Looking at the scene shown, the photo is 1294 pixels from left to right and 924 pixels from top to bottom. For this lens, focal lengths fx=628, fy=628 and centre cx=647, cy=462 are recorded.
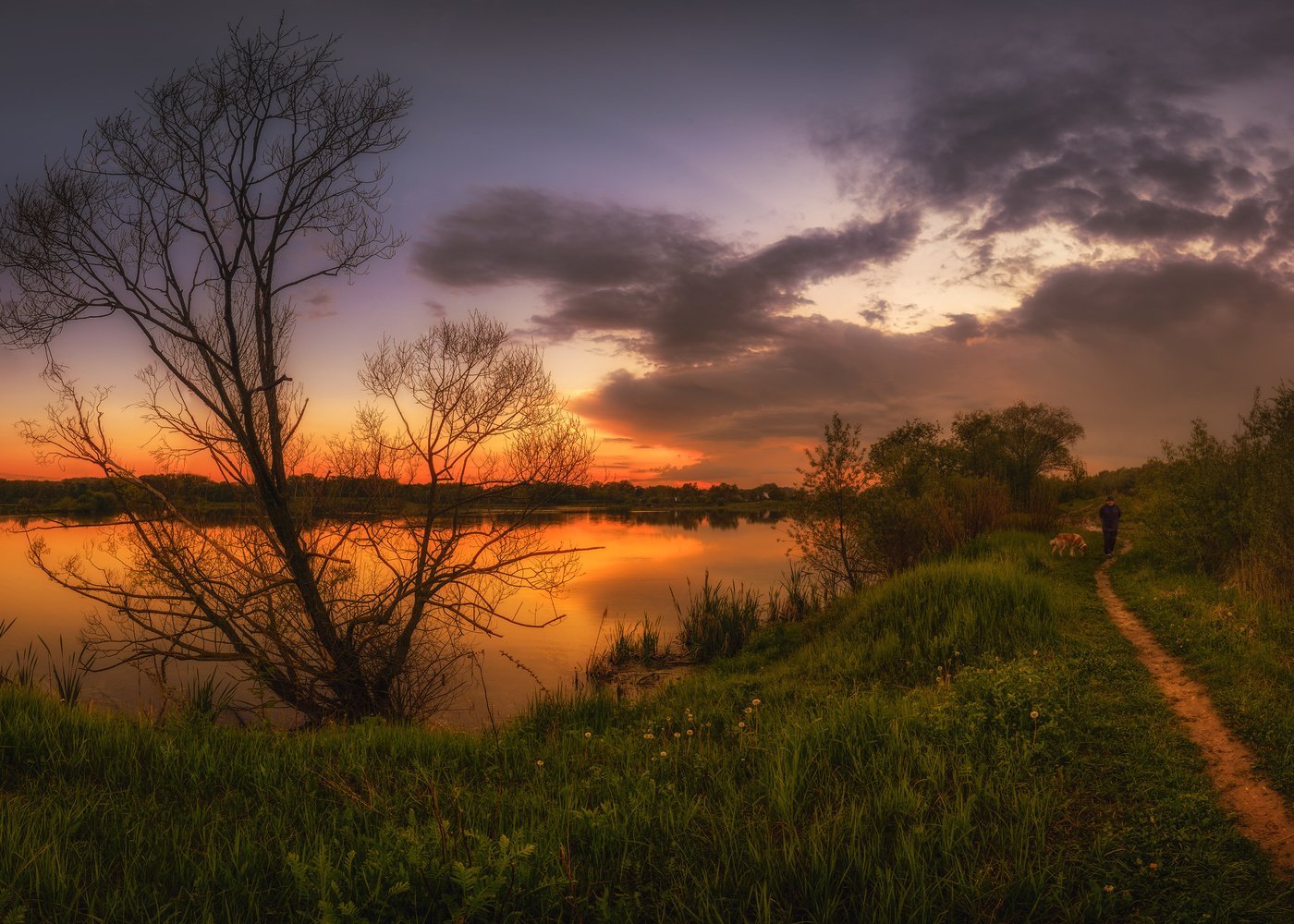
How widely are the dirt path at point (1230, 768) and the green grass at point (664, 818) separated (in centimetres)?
16

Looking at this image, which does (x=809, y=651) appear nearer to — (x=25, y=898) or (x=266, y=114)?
(x=25, y=898)

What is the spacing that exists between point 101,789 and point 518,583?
6715 millimetres

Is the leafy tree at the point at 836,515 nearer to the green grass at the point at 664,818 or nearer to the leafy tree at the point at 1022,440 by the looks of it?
the green grass at the point at 664,818

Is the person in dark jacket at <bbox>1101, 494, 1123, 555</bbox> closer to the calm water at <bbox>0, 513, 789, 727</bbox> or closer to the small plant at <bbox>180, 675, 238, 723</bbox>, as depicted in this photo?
the calm water at <bbox>0, 513, 789, 727</bbox>

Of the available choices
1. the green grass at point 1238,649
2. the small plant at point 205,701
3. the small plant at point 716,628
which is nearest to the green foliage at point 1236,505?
the green grass at point 1238,649

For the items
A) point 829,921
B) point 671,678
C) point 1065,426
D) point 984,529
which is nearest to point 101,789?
point 829,921

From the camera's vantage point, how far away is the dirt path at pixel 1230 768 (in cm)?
429

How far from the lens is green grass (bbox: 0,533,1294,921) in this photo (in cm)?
326

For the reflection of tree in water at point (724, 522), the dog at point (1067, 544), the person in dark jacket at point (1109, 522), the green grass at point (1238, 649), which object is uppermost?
the person in dark jacket at point (1109, 522)

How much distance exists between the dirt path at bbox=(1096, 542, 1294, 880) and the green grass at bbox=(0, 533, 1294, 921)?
163 mm

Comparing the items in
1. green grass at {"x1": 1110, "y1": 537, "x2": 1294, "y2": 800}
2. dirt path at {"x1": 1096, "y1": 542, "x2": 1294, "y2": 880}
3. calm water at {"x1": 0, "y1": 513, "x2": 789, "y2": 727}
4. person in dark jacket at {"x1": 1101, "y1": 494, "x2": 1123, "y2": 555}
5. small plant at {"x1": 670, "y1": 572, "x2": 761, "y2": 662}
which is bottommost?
calm water at {"x1": 0, "y1": 513, "x2": 789, "y2": 727}

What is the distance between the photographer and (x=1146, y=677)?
7.48m

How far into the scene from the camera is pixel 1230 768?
525 cm

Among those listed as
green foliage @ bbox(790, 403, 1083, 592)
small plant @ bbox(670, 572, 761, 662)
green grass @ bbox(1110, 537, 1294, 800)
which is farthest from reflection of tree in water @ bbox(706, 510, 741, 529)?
green grass @ bbox(1110, 537, 1294, 800)
